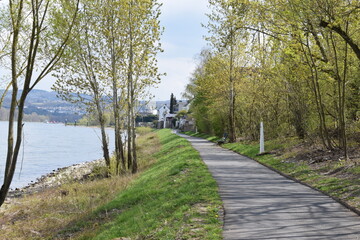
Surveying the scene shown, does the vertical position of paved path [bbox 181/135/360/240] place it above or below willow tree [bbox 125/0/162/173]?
below

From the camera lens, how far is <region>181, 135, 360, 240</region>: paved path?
23.0ft

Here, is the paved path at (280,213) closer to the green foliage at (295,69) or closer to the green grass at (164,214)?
the green grass at (164,214)

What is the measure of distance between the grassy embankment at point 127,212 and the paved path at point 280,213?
0.40 meters

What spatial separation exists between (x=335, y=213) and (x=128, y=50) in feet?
48.1

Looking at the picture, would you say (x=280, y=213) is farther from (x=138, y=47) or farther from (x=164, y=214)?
(x=138, y=47)

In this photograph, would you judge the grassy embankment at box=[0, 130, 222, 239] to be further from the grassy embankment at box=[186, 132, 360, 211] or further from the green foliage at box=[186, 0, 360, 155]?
the green foliage at box=[186, 0, 360, 155]

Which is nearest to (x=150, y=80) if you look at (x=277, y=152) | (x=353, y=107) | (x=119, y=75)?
(x=119, y=75)

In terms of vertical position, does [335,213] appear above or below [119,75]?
below

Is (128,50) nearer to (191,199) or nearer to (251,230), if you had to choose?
(191,199)

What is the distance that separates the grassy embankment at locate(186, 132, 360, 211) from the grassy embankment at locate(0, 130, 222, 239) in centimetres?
299

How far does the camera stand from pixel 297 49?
55.9 feet

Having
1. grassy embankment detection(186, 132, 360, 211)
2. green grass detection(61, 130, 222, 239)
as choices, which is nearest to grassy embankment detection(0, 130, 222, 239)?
green grass detection(61, 130, 222, 239)

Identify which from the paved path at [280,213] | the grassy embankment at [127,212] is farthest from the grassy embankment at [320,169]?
the grassy embankment at [127,212]

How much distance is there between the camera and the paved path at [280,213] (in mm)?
7016
